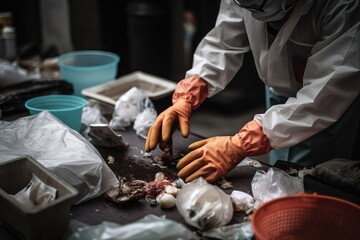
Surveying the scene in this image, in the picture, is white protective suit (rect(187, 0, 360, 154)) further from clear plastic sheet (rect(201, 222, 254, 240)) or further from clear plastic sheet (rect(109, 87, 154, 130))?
clear plastic sheet (rect(201, 222, 254, 240))

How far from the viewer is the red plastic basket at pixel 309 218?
133 centimetres

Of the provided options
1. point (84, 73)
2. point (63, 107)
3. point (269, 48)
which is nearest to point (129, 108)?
point (63, 107)

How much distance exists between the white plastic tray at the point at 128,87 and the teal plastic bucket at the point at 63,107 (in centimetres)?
20

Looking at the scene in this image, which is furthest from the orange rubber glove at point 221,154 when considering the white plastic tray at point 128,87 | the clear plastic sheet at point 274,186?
the white plastic tray at point 128,87

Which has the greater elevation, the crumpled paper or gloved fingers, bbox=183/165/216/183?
the crumpled paper

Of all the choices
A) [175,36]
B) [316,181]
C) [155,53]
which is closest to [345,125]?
[316,181]

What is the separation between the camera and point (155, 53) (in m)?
3.85

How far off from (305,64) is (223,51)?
0.35m

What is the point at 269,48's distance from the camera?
1899 millimetres

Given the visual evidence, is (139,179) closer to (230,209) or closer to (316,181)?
(230,209)

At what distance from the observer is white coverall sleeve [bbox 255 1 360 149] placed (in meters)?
1.62

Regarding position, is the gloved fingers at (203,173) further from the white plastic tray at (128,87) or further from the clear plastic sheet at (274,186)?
the white plastic tray at (128,87)

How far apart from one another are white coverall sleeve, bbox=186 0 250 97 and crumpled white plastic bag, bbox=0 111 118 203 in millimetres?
631

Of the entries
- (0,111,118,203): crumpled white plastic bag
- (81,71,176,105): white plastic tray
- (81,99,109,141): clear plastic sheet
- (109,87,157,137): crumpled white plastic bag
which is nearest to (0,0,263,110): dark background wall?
(81,71,176,105): white plastic tray
